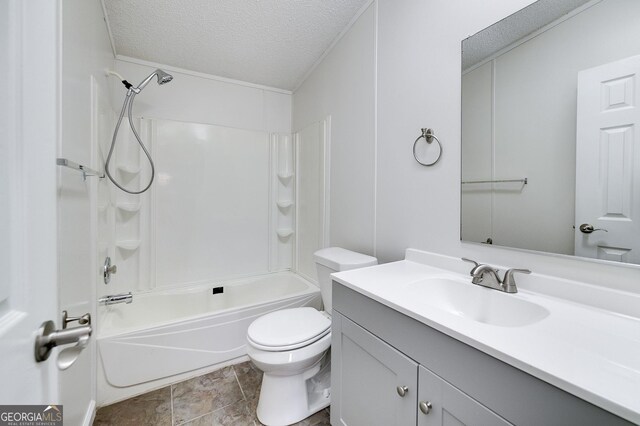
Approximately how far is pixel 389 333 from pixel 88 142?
1.69 meters

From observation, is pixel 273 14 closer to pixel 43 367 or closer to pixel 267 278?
pixel 43 367

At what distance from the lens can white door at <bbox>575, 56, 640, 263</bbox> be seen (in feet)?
Answer: 2.38

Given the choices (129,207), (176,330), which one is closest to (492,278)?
(176,330)

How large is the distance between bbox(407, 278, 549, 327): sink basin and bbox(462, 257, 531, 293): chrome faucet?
0.02m

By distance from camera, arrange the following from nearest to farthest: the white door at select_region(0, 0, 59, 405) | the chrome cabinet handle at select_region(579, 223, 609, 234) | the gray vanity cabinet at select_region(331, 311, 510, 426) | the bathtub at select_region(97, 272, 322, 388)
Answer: the white door at select_region(0, 0, 59, 405) → the gray vanity cabinet at select_region(331, 311, 510, 426) → the chrome cabinet handle at select_region(579, 223, 609, 234) → the bathtub at select_region(97, 272, 322, 388)

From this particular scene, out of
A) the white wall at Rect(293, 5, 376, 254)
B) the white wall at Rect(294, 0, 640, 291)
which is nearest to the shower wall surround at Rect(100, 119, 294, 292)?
the white wall at Rect(293, 5, 376, 254)

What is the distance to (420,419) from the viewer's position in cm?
77

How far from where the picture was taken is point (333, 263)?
1.49m

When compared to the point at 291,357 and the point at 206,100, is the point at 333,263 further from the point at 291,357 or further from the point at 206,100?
the point at 206,100

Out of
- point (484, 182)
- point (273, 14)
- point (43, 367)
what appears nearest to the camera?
point (43, 367)

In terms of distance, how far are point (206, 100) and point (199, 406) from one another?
2.40 metres

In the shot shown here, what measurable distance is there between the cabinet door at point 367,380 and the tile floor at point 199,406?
1.41 ft

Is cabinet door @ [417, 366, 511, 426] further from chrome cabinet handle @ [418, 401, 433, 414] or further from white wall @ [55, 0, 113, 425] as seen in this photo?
white wall @ [55, 0, 113, 425]

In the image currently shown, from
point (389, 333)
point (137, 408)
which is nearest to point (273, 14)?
point (389, 333)
